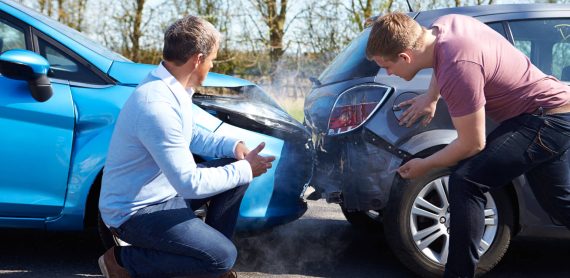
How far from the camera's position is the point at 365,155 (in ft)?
11.7

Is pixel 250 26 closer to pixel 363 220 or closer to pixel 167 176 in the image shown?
pixel 363 220

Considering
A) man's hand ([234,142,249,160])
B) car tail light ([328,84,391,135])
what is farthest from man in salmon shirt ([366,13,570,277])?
man's hand ([234,142,249,160])

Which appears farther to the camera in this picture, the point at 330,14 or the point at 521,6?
the point at 330,14

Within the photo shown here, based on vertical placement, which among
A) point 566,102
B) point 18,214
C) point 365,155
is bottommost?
point 18,214

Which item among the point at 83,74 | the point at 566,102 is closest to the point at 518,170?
the point at 566,102

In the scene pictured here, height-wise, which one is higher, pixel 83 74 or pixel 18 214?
pixel 83 74

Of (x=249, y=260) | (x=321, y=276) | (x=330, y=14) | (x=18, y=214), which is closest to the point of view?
(x=18, y=214)

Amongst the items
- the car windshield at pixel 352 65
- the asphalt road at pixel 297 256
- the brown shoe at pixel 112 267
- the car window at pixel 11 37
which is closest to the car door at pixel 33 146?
the car window at pixel 11 37

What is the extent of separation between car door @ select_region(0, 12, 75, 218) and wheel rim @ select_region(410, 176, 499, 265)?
176 centimetres

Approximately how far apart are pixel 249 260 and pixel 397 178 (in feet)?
3.28

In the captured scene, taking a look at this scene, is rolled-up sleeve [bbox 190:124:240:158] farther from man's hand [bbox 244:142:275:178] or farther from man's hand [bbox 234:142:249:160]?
man's hand [bbox 244:142:275:178]

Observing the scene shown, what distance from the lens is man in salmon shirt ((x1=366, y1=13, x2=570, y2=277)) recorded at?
9.02 feet

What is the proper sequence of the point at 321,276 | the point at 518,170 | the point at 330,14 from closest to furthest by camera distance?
the point at 518,170
the point at 321,276
the point at 330,14

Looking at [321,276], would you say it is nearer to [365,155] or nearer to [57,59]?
[365,155]
